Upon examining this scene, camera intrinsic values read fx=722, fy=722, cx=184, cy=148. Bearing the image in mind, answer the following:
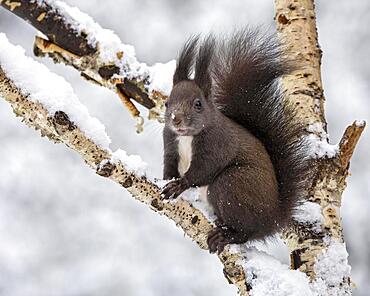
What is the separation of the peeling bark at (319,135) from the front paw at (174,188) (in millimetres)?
354

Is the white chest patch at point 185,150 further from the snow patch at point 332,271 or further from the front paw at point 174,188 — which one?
the snow patch at point 332,271

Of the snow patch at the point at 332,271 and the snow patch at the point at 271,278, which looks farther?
the snow patch at the point at 332,271

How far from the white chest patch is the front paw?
0.16m

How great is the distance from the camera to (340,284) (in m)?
1.92

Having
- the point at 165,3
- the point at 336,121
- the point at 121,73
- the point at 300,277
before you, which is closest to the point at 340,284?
the point at 300,277

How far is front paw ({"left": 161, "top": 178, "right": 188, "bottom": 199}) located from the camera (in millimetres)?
1867

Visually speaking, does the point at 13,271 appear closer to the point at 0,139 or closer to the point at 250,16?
the point at 0,139

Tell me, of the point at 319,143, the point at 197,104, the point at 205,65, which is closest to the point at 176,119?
the point at 197,104

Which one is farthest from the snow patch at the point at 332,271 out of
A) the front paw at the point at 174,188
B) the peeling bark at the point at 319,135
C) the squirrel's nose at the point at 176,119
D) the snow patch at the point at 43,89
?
the snow patch at the point at 43,89

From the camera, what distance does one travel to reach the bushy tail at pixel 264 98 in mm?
2141

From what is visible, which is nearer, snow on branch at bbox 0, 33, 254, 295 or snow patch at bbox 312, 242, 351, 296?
snow on branch at bbox 0, 33, 254, 295

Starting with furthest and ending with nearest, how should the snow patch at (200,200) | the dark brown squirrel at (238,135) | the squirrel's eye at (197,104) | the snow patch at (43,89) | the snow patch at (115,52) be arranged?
1. the squirrel's eye at (197,104)
2. the dark brown squirrel at (238,135)
3. the snow patch at (200,200)
4. the snow patch at (115,52)
5. the snow patch at (43,89)

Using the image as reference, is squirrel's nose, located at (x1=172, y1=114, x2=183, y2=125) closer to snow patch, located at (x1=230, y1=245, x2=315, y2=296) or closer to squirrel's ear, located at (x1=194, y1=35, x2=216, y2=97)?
squirrel's ear, located at (x1=194, y1=35, x2=216, y2=97)

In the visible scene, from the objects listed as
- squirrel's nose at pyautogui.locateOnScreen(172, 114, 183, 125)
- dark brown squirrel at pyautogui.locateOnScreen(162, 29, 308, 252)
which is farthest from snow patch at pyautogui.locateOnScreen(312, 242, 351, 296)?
squirrel's nose at pyautogui.locateOnScreen(172, 114, 183, 125)
